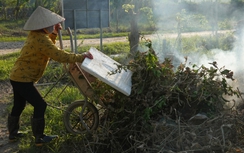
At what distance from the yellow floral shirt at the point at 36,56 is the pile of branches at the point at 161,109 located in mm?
673

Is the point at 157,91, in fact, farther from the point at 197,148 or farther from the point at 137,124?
the point at 197,148

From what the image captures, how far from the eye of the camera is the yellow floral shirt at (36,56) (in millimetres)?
3832

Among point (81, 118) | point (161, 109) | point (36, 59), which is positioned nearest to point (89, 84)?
point (81, 118)

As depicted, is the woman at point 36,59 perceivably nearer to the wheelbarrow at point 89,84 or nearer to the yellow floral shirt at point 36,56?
the yellow floral shirt at point 36,56

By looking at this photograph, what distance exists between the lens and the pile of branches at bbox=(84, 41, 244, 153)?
11.9ft

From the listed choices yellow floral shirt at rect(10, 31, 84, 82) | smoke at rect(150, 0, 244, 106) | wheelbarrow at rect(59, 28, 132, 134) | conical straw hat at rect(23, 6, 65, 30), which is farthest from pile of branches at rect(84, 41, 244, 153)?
conical straw hat at rect(23, 6, 65, 30)

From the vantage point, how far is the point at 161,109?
403 centimetres

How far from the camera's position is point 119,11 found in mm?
21672

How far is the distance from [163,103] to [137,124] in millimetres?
438

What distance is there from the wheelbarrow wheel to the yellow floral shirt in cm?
66

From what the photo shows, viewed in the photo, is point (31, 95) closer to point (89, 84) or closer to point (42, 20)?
point (89, 84)

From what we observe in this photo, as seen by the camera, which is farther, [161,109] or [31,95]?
[31,95]

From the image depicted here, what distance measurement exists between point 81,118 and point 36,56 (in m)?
1.00

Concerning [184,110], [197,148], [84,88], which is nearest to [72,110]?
[84,88]
